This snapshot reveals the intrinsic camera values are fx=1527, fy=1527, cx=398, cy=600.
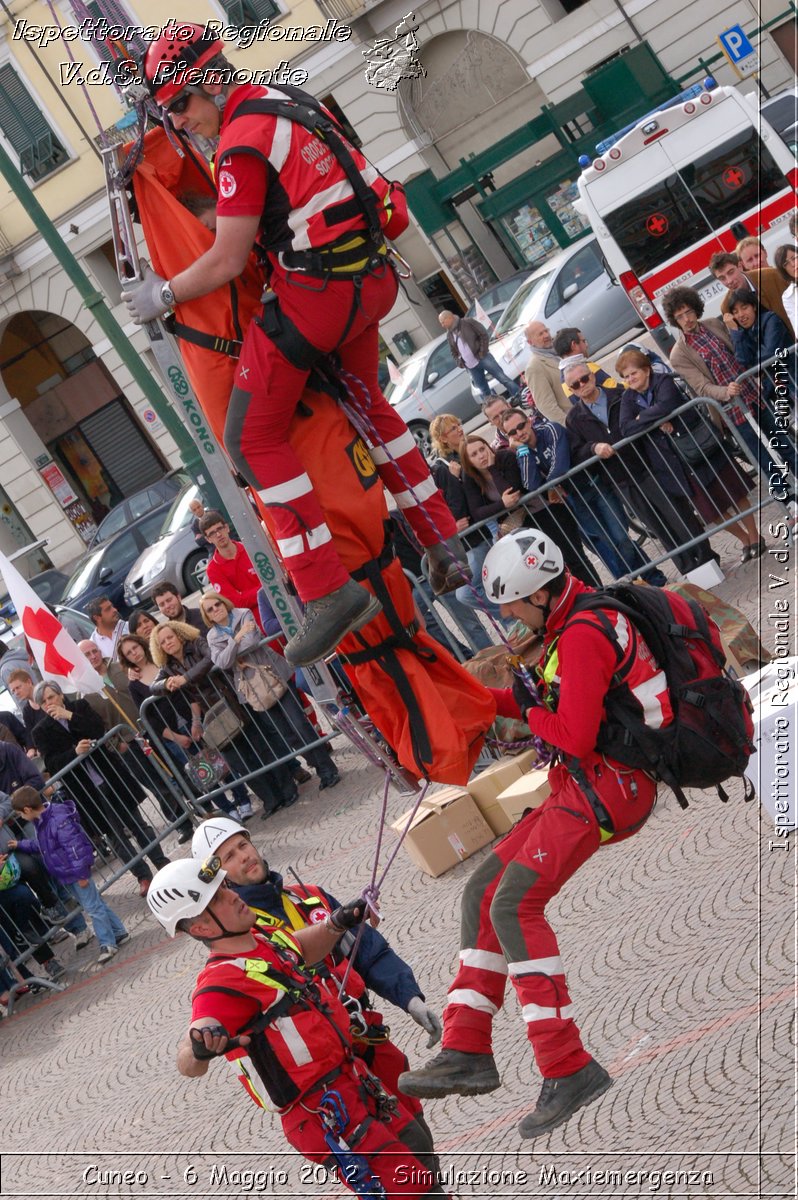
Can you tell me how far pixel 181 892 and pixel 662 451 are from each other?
6.93m

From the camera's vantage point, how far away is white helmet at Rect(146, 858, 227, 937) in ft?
17.5

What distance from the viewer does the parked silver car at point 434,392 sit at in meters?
23.1

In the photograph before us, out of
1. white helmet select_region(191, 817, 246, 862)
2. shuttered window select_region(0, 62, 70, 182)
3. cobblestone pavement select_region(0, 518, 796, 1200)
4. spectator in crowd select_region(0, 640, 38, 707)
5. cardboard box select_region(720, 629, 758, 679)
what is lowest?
cobblestone pavement select_region(0, 518, 796, 1200)

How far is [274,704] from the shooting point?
12.3m

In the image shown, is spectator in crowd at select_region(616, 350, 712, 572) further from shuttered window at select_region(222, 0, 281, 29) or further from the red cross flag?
shuttered window at select_region(222, 0, 281, 29)

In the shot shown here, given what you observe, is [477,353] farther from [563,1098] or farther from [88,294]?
[563,1098]

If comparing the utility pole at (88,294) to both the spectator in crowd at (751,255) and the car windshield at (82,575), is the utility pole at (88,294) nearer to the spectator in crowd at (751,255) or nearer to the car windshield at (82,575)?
the spectator in crowd at (751,255)

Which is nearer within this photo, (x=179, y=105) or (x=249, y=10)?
(x=179, y=105)

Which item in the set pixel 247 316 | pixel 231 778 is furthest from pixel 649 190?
pixel 247 316

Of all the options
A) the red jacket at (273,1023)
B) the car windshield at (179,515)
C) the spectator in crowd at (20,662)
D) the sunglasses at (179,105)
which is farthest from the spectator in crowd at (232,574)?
the car windshield at (179,515)

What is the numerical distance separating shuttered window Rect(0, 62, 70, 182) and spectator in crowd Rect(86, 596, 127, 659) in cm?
→ 2053

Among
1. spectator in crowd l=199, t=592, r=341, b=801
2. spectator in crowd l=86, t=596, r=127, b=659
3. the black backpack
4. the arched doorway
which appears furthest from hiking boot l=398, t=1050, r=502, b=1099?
the arched doorway

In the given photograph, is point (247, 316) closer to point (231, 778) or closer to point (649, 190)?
point (231, 778)

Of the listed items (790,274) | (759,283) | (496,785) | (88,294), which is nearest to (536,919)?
(496,785)
